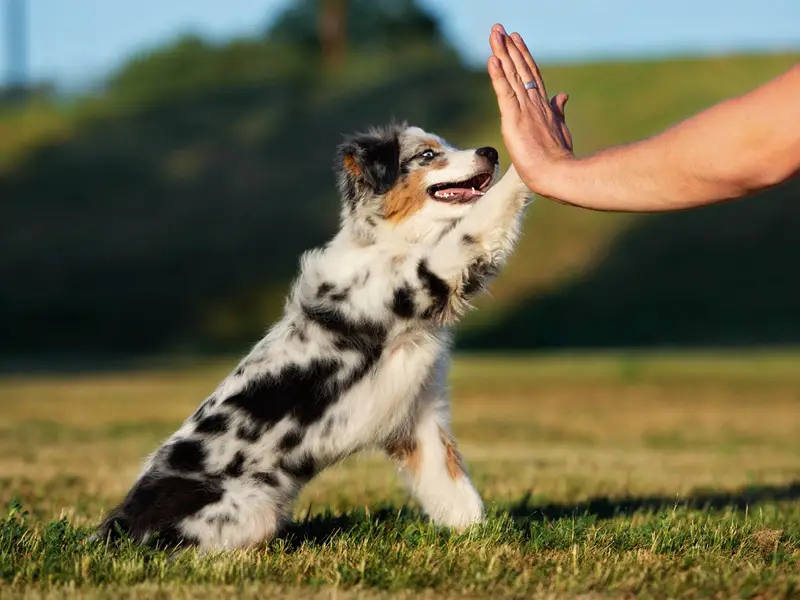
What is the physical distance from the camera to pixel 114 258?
33531 mm

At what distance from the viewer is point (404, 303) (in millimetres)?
5379

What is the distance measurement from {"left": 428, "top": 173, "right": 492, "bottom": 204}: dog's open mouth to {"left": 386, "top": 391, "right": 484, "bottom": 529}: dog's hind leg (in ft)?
3.44

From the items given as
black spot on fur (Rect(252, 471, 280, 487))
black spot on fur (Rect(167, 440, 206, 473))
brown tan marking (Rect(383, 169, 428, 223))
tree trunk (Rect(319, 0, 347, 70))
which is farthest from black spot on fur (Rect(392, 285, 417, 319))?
tree trunk (Rect(319, 0, 347, 70))

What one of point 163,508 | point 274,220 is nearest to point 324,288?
point 163,508

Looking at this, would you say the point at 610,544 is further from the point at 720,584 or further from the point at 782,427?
the point at 782,427

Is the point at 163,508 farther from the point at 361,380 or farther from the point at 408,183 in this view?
the point at 408,183

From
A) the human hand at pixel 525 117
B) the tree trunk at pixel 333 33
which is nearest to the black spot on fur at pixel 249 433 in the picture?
the human hand at pixel 525 117

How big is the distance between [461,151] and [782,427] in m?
11.0

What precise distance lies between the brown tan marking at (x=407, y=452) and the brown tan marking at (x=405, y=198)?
1174 mm

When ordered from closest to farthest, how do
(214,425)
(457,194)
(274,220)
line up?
(214,425)
(457,194)
(274,220)

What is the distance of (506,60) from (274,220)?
101 ft

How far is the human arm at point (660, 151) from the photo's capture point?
3.72 meters

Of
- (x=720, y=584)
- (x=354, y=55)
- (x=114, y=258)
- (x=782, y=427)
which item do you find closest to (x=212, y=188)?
(x=114, y=258)

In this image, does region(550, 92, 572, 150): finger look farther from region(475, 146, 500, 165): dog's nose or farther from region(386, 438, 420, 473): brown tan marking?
region(386, 438, 420, 473): brown tan marking
